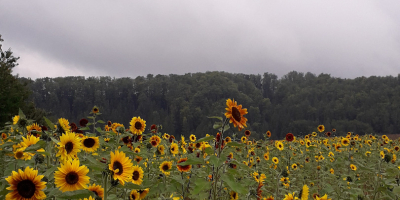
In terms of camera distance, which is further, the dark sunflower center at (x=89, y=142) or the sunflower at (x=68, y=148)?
the dark sunflower center at (x=89, y=142)

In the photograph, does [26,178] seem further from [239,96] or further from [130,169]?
[239,96]

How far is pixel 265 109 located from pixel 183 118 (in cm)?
2344

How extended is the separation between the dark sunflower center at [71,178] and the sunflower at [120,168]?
Result: 25 centimetres

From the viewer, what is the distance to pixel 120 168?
1.68m

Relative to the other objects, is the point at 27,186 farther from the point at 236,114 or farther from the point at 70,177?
the point at 236,114

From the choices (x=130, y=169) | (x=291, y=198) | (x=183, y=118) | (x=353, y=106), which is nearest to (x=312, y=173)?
(x=291, y=198)

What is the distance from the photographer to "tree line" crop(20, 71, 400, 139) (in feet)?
196

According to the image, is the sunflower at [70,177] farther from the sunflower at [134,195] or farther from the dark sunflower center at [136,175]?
the sunflower at [134,195]

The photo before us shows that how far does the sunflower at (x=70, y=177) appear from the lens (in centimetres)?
163

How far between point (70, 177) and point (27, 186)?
0.81 ft

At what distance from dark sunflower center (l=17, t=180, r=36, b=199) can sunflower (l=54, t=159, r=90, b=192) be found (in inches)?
6.0

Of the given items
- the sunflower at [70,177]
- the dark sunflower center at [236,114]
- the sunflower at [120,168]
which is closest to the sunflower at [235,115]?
the dark sunflower center at [236,114]

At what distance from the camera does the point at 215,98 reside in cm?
7056

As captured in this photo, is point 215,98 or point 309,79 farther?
point 309,79
